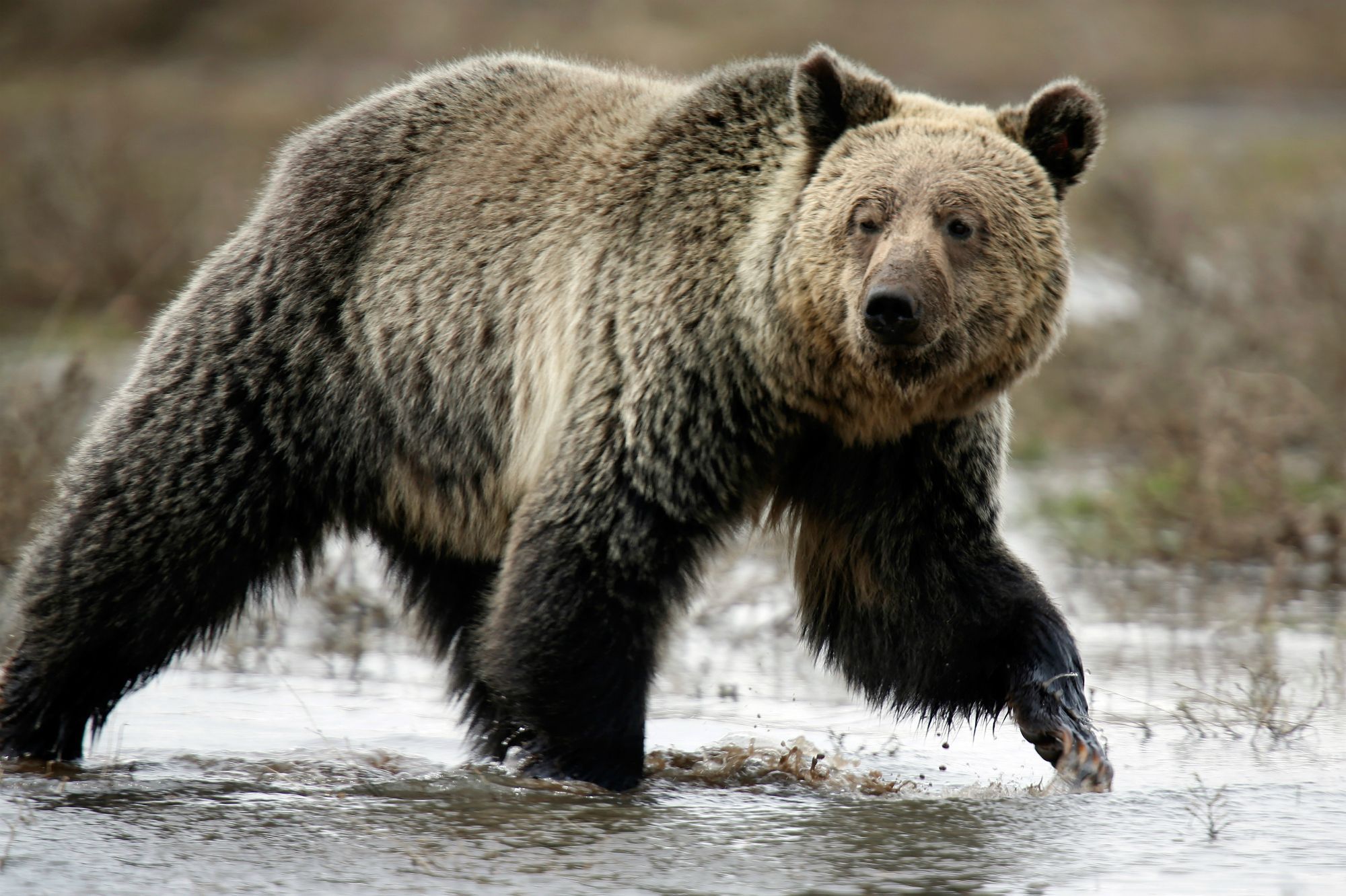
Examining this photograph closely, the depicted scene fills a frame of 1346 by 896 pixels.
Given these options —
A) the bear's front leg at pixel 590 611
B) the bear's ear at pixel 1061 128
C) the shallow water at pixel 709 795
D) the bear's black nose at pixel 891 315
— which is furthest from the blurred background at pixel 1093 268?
the bear's black nose at pixel 891 315

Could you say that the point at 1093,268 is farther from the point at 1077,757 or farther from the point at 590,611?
the point at 590,611

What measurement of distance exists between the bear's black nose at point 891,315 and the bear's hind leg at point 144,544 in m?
1.95

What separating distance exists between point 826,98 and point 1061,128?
66 centimetres

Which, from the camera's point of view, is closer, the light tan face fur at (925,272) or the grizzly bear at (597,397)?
the light tan face fur at (925,272)

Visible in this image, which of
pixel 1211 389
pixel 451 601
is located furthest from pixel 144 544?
pixel 1211 389

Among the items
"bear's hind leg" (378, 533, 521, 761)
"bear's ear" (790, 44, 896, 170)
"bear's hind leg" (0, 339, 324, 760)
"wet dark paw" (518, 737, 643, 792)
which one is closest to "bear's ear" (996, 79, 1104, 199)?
"bear's ear" (790, 44, 896, 170)

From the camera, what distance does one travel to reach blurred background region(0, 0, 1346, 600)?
8.43 metres

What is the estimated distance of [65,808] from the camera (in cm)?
447

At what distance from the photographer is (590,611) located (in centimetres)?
474

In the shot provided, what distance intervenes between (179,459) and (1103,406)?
7209 millimetres

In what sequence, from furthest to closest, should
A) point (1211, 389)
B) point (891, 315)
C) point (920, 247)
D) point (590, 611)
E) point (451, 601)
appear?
1. point (1211, 389)
2. point (451, 601)
3. point (590, 611)
4. point (920, 247)
5. point (891, 315)

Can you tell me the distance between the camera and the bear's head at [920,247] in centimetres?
459

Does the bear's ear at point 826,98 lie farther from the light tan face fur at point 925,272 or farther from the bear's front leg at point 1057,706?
the bear's front leg at point 1057,706

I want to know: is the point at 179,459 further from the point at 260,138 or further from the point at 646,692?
the point at 260,138
